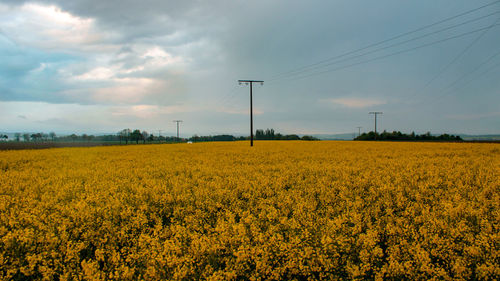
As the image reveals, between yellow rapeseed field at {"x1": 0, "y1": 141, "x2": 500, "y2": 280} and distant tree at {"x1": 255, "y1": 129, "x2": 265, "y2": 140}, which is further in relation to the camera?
distant tree at {"x1": 255, "y1": 129, "x2": 265, "y2": 140}

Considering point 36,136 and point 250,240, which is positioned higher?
point 36,136

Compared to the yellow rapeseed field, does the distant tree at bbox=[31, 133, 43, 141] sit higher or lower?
higher

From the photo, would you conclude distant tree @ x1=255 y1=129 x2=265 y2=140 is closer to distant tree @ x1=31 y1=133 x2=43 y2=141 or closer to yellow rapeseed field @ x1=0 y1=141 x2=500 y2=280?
distant tree @ x1=31 y1=133 x2=43 y2=141

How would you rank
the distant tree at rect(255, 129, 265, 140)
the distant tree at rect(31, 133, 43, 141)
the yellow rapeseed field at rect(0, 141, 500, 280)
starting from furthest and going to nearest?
1. the distant tree at rect(255, 129, 265, 140)
2. the distant tree at rect(31, 133, 43, 141)
3. the yellow rapeseed field at rect(0, 141, 500, 280)

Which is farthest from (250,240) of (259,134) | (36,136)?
(259,134)

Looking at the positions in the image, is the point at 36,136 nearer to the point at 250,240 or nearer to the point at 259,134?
the point at 259,134

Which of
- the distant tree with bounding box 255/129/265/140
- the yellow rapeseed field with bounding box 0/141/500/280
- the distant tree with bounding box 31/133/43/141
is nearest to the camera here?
the yellow rapeseed field with bounding box 0/141/500/280

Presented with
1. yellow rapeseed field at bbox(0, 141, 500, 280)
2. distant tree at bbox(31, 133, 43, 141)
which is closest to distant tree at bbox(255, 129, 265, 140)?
distant tree at bbox(31, 133, 43, 141)

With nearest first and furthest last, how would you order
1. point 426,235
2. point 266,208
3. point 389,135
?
Result: point 426,235 → point 266,208 → point 389,135

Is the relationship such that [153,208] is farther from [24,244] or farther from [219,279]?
[219,279]

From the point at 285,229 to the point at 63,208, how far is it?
5.05 m

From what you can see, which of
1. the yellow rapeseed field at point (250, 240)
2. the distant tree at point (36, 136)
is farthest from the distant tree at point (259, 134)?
the yellow rapeseed field at point (250, 240)

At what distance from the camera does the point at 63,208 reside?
570 cm

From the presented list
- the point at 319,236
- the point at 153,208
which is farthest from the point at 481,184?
the point at 153,208
